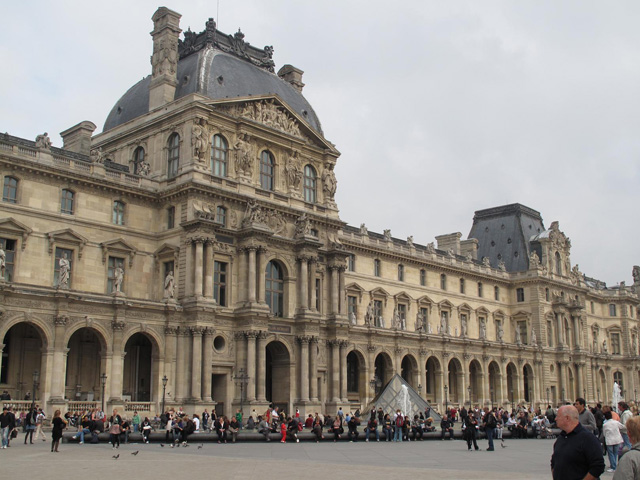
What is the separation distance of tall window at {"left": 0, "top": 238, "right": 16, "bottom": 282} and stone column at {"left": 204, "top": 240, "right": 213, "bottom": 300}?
437 inches

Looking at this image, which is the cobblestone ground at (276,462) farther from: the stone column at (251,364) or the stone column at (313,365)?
the stone column at (313,365)

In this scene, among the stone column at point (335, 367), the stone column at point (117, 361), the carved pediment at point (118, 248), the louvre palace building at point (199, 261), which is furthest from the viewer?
the stone column at point (335, 367)

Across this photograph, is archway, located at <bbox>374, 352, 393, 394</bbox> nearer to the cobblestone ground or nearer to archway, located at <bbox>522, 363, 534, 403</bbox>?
archway, located at <bbox>522, 363, 534, 403</bbox>

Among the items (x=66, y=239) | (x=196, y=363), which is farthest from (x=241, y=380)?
(x=66, y=239)

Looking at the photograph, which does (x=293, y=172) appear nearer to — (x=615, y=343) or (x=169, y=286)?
(x=169, y=286)

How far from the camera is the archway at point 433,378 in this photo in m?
68.9

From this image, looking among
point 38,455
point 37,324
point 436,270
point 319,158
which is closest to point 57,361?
point 37,324

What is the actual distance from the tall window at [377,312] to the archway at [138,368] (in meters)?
24.8

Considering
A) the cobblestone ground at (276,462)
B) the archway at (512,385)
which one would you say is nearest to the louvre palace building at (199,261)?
the archway at (512,385)

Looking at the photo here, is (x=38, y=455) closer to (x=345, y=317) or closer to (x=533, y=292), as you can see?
(x=345, y=317)

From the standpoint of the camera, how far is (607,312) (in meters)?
101

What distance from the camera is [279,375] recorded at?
52719mm

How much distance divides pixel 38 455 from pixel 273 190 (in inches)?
1231

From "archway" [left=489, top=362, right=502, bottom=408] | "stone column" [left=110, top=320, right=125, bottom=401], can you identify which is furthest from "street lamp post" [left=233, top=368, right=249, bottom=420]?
"archway" [left=489, top=362, right=502, bottom=408]
